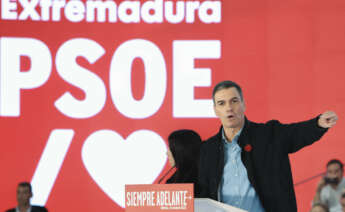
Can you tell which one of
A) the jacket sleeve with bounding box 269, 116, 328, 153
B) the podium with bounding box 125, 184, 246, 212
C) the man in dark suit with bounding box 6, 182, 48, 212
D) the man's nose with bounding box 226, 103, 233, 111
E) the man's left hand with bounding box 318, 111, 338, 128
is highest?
the man's nose with bounding box 226, 103, 233, 111

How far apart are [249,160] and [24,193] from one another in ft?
12.7

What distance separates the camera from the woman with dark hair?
8.76 feet

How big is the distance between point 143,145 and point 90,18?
1.44 m

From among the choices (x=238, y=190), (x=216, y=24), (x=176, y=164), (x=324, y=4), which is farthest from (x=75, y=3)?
(x=238, y=190)

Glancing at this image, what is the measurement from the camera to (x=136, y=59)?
6.11 m

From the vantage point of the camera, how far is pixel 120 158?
19.8 ft

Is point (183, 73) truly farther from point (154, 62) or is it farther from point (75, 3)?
point (75, 3)

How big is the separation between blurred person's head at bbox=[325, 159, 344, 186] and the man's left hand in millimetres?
3811

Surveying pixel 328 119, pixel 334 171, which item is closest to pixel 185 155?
pixel 328 119

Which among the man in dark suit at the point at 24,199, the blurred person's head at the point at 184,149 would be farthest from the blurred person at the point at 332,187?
the blurred person's head at the point at 184,149

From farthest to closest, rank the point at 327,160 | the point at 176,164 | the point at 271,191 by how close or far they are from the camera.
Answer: the point at 327,160, the point at 176,164, the point at 271,191

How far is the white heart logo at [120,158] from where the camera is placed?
19.7 feet

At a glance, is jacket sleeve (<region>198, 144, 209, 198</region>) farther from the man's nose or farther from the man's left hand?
the man's left hand

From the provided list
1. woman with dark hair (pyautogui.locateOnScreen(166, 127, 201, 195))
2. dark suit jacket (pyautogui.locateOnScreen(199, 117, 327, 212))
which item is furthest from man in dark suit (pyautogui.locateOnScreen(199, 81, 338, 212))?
woman with dark hair (pyautogui.locateOnScreen(166, 127, 201, 195))
